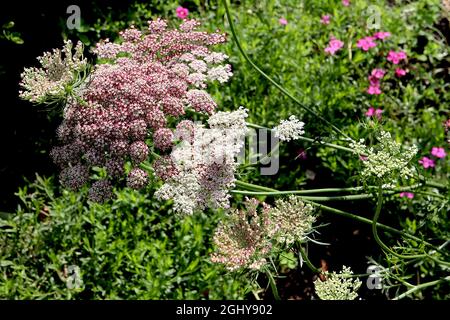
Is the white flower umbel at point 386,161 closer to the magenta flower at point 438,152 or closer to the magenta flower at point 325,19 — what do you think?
the magenta flower at point 438,152

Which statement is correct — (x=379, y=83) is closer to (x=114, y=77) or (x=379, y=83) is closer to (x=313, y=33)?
(x=313, y=33)

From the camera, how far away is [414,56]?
4535 millimetres

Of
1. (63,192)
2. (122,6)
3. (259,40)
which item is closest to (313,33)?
(259,40)

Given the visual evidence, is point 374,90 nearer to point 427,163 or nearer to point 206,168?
point 427,163

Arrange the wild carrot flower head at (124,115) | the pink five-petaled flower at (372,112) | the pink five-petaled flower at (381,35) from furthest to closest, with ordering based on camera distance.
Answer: the pink five-petaled flower at (381,35) → the pink five-petaled flower at (372,112) → the wild carrot flower head at (124,115)

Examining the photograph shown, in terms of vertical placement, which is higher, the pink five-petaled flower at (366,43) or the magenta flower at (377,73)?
the pink five-petaled flower at (366,43)

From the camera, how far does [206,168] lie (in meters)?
2.09

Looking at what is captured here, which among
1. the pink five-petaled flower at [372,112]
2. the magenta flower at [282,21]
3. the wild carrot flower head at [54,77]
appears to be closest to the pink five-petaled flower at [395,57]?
the pink five-petaled flower at [372,112]

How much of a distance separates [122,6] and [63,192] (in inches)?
55.2

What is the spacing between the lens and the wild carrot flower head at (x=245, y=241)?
219 cm

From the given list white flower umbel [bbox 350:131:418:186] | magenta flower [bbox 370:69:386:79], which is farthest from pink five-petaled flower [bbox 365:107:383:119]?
white flower umbel [bbox 350:131:418:186]

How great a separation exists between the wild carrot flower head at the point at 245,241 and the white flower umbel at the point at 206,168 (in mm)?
183

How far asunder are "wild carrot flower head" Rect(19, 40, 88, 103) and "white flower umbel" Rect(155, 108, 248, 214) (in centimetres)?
44

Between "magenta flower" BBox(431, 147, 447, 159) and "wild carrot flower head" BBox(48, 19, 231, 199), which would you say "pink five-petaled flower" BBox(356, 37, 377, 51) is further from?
"wild carrot flower head" BBox(48, 19, 231, 199)
